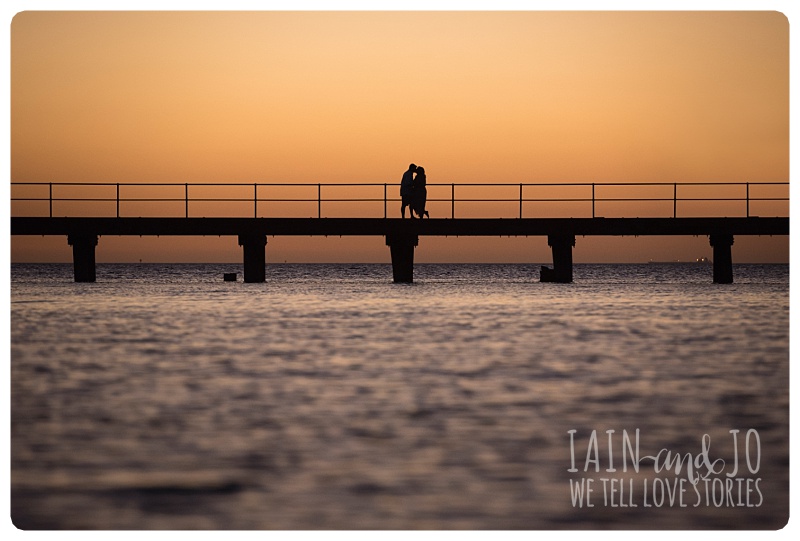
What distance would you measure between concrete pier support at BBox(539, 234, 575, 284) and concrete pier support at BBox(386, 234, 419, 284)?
13.1 ft

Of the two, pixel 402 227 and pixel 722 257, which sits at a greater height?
pixel 402 227

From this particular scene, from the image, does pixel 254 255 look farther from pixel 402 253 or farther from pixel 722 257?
pixel 722 257

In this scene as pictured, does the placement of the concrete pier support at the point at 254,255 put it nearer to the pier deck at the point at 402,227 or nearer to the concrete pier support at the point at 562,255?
the pier deck at the point at 402,227

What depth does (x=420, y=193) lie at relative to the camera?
3150cm

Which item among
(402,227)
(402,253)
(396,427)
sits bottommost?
(396,427)

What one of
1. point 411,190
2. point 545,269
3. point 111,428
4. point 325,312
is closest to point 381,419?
point 111,428

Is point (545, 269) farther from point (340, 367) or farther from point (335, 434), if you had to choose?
point (335, 434)

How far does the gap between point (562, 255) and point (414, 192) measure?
5.50 metres

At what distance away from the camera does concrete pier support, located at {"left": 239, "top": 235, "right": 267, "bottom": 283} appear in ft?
112

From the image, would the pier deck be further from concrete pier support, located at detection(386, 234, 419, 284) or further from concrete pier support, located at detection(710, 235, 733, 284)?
concrete pier support, located at detection(710, 235, 733, 284)

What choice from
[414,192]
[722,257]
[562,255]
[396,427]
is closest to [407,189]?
[414,192]

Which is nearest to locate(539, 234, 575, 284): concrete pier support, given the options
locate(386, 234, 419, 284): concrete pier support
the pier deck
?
the pier deck

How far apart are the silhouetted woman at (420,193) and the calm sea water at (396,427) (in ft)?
45.3
